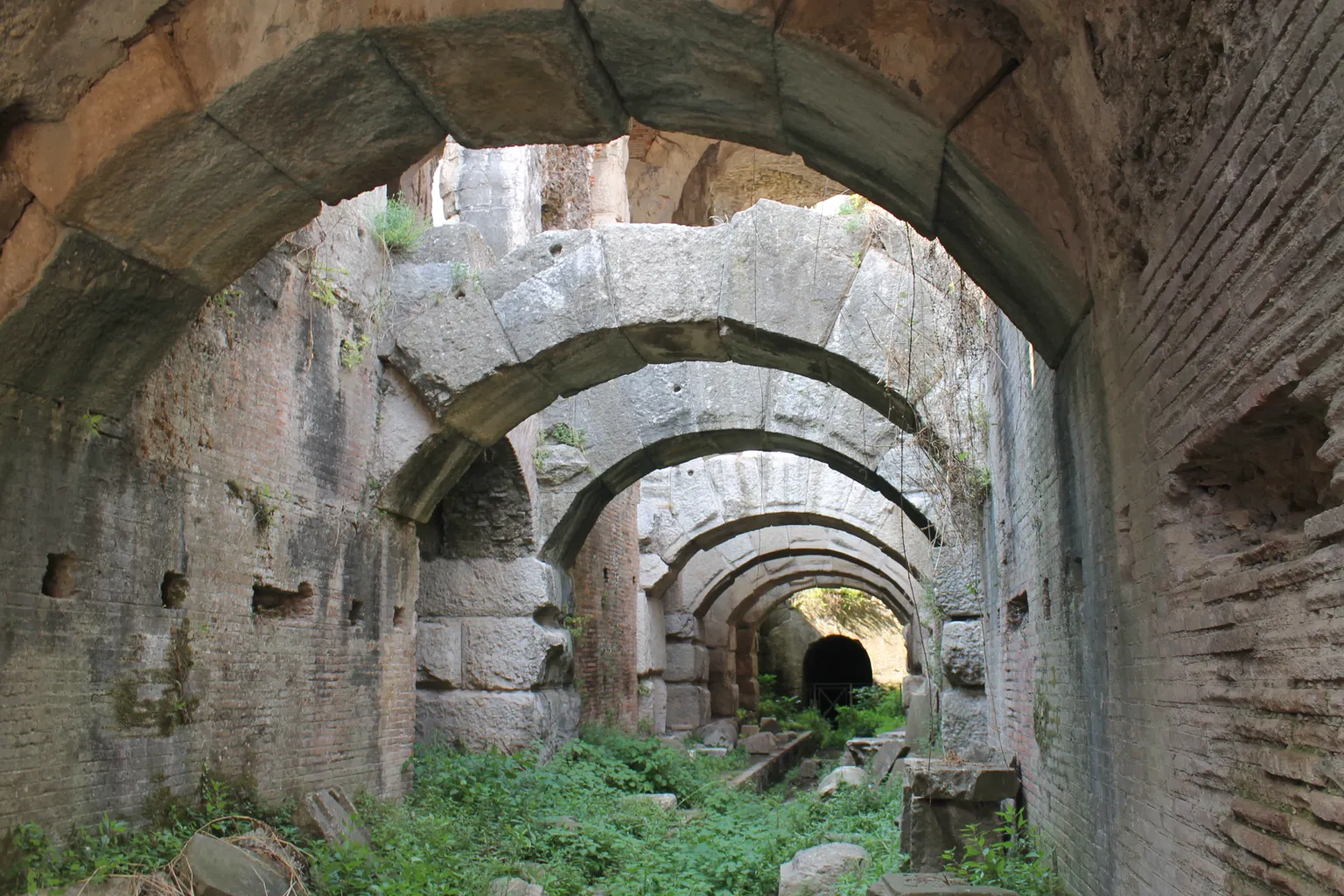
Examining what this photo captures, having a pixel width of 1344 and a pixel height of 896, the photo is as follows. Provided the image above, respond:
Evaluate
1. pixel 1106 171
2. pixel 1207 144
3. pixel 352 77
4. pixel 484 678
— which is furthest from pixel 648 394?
pixel 1207 144

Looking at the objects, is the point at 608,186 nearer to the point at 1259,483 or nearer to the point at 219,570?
the point at 219,570

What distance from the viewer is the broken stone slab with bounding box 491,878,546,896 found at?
5.43m

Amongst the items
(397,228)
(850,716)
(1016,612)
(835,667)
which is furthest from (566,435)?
(835,667)

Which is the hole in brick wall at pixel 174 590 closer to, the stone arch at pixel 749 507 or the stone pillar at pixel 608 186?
the stone arch at pixel 749 507

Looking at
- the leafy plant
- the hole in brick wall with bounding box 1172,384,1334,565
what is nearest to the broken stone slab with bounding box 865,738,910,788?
the leafy plant

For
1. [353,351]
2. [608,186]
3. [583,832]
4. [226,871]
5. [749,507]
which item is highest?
[608,186]

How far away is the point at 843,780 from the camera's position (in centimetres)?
1060

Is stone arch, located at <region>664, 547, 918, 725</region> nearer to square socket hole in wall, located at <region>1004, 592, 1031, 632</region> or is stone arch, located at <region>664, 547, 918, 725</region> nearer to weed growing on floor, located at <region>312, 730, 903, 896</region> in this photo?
weed growing on floor, located at <region>312, 730, 903, 896</region>

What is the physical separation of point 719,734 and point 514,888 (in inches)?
419

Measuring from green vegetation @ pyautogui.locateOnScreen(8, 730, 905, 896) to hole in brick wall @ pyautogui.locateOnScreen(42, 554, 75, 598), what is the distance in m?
0.85

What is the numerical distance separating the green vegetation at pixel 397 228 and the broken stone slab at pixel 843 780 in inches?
250

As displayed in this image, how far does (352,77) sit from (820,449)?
5509 millimetres

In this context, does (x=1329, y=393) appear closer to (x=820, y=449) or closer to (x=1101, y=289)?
(x=1101, y=289)

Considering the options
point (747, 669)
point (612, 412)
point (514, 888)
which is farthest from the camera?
point (747, 669)
